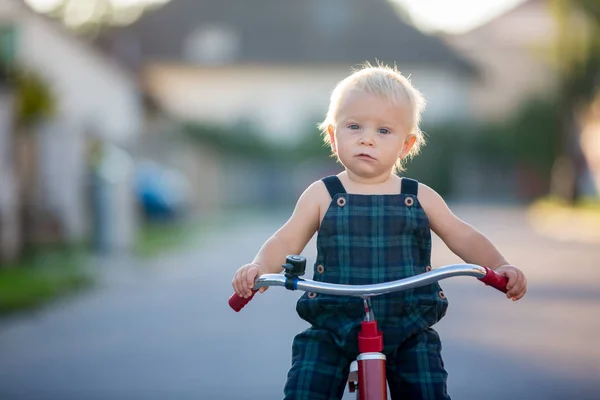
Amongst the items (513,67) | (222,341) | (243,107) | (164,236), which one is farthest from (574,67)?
(222,341)

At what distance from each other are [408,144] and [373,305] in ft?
1.62

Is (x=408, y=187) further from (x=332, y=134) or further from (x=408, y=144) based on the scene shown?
(x=332, y=134)

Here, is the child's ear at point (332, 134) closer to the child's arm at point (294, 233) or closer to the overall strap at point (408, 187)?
the child's arm at point (294, 233)

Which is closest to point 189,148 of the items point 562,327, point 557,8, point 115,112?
point 115,112

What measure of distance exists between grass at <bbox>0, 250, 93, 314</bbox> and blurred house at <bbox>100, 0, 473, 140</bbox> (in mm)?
34446

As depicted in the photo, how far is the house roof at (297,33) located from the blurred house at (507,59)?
235 cm

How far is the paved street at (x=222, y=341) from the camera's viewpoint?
7.40m

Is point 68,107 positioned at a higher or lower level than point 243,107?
lower

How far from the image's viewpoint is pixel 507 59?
5991 centimetres

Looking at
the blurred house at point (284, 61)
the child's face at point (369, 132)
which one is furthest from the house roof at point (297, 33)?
the child's face at point (369, 132)

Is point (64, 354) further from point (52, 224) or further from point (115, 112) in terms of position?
point (115, 112)

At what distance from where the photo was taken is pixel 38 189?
58.5 ft

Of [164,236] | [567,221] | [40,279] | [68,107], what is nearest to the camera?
[40,279]

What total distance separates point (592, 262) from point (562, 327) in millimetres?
7587
